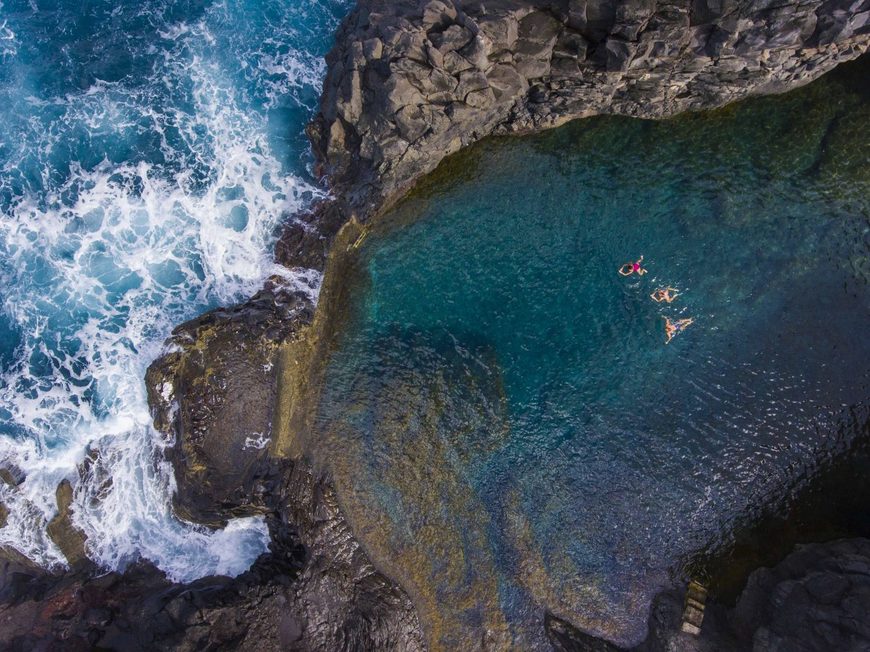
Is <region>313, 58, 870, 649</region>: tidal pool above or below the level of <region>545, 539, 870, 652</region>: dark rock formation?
above

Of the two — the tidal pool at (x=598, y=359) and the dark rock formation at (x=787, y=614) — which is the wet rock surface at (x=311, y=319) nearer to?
the dark rock formation at (x=787, y=614)

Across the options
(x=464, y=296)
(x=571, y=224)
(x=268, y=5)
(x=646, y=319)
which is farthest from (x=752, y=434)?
(x=268, y=5)

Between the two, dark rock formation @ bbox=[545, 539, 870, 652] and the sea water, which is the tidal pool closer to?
dark rock formation @ bbox=[545, 539, 870, 652]

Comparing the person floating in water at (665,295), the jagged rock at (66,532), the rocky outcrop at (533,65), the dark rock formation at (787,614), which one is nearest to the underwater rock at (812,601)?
the dark rock formation at (787,614)

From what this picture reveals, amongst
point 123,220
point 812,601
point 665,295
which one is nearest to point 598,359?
point 665,295

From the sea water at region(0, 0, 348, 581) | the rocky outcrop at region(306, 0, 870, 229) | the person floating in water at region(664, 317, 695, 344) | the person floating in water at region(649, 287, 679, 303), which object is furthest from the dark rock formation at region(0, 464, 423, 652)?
the person floating in water at region(649, 287, 679, 303)

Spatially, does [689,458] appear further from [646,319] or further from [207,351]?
[207,351]
